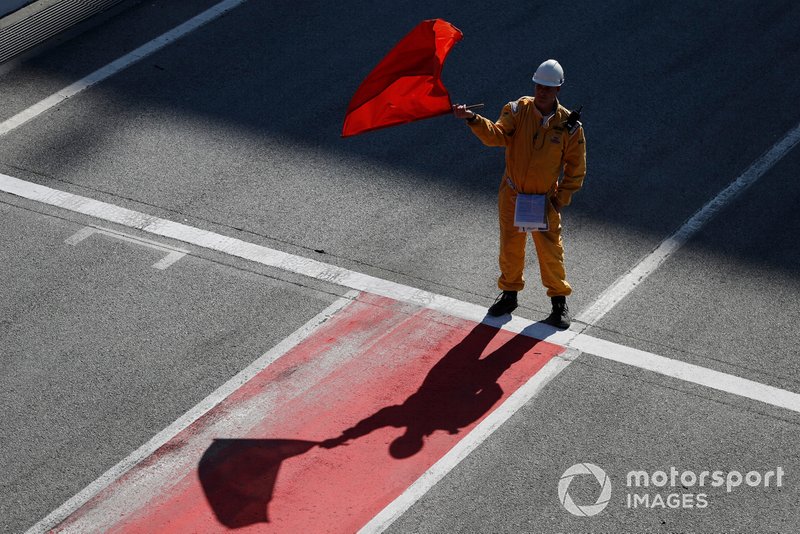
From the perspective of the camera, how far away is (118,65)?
13906 millimetres

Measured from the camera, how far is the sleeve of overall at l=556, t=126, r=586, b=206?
8.99 m

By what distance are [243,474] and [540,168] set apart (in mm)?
3357

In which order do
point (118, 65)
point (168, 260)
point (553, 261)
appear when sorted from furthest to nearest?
point (118, 65), point (168, 260), point (553, 261)

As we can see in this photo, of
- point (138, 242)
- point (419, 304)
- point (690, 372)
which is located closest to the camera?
point (690, 372)

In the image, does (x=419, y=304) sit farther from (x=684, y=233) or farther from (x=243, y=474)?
(x=684, y=233)

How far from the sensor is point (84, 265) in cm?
1044

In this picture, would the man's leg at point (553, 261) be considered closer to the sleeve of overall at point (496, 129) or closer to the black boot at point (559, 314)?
the black boot at point (559, 314)

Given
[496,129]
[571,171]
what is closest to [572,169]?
[571,171]

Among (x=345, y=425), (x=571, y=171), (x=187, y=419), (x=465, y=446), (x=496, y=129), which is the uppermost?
(x=496, y=129)

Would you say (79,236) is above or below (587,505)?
above

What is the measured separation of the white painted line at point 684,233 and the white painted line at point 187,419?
7.25ft

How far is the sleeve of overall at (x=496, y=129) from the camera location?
28.9 ft

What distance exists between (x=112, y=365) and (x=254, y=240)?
211cm

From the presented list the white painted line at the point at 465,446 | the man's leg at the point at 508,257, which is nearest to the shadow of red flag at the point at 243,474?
the white painted line at the point at 465,446
